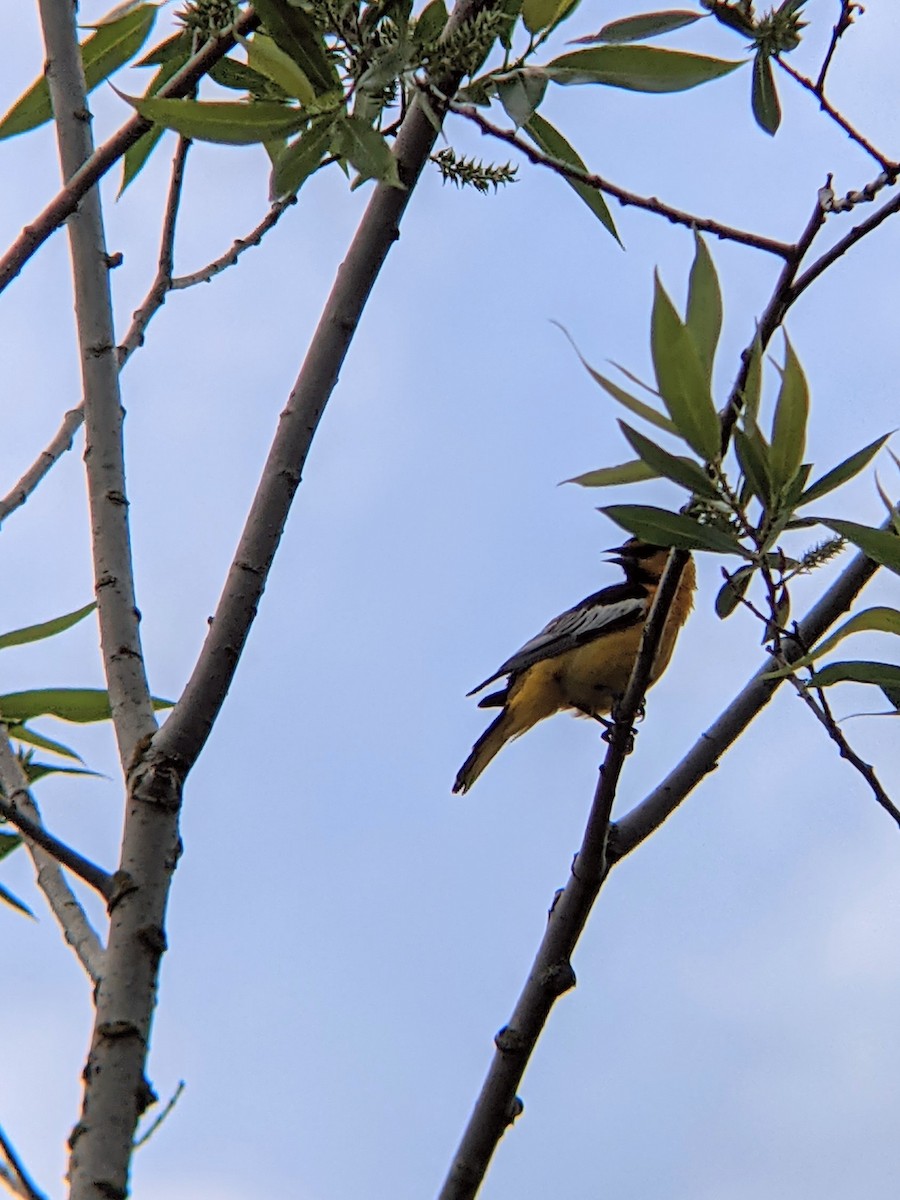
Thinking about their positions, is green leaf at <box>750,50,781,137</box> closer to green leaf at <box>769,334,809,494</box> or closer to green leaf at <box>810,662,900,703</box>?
green leaf at <box>769,334,809,494</box>

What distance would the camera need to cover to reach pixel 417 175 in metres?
1.81

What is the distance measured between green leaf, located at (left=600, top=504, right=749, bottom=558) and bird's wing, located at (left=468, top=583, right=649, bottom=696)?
13.1 feet

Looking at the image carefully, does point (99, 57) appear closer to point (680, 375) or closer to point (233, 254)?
point (233, 254)

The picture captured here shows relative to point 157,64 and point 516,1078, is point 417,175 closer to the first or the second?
point 157,64

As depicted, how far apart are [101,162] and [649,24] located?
2.40ft

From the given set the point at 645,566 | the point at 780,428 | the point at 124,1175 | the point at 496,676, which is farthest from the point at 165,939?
the point at 645,566

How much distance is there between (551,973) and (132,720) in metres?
0.74

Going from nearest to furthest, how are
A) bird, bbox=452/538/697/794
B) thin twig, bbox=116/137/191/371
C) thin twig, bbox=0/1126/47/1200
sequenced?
thin twig, bbox=0/1126/47/1200 → thin twig, bbox=116/137/191/371 → bird, bbox=452/538/697/794

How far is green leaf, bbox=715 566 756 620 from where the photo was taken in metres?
1.77

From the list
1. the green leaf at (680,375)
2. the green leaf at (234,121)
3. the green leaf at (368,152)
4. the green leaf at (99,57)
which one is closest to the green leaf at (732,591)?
the green leaf at (680,375)

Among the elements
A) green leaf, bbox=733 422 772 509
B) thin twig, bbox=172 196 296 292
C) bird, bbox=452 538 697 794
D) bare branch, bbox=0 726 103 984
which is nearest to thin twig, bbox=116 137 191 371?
thin twig, bbox=172 196 296 292

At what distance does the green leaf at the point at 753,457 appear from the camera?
1.63 meters

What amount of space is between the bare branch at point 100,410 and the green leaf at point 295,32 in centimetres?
51

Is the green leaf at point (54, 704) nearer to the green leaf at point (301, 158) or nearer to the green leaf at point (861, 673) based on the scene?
the green leaf at point (301, 158)
